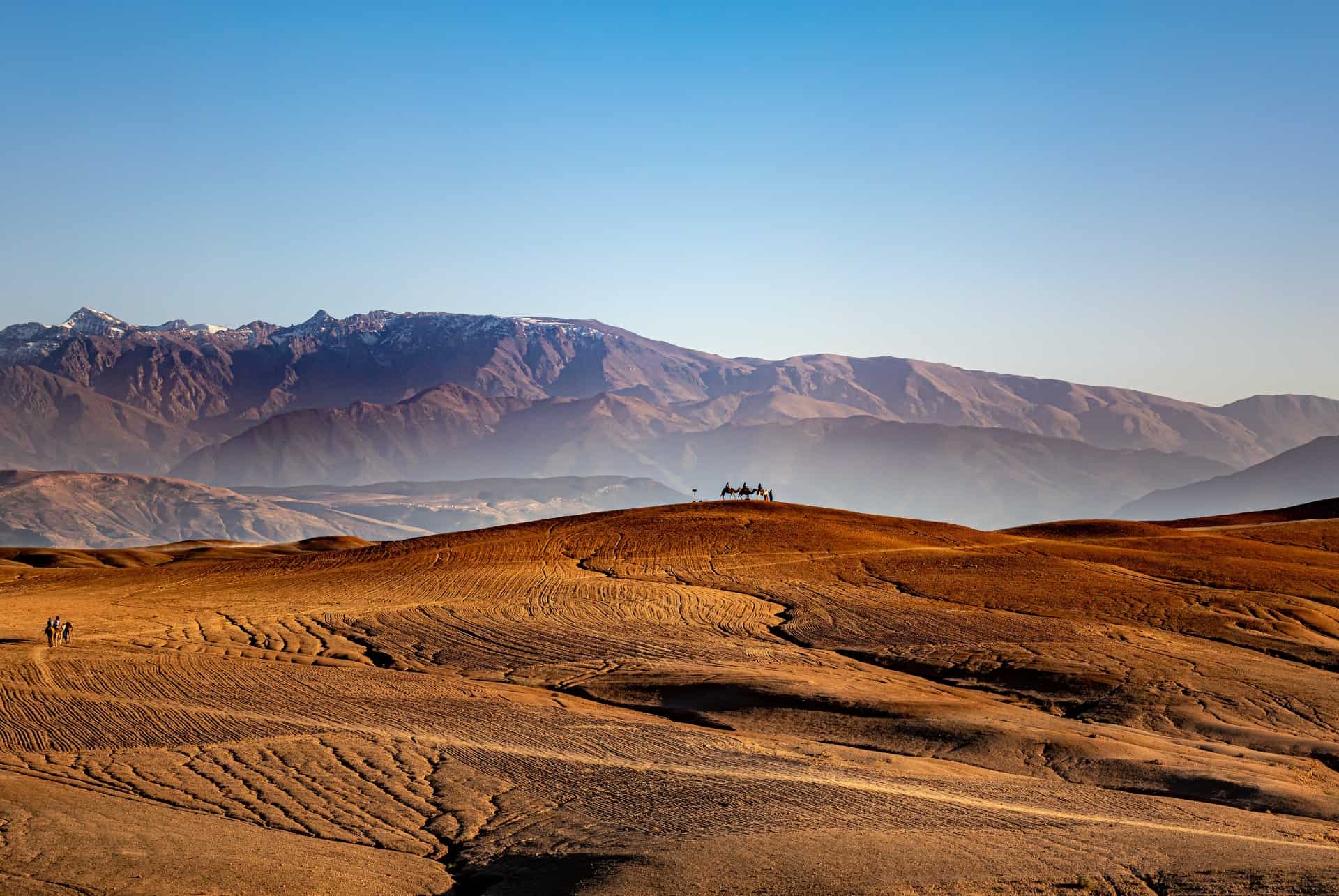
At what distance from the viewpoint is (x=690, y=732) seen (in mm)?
20609

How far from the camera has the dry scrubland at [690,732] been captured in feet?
43.5

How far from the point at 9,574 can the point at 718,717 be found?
44.7 metres

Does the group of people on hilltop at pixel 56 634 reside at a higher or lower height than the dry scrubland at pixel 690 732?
lower

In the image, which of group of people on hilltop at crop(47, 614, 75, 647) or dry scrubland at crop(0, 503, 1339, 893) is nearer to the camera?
dry scrubland at crop(0, 503, 1339, 893)

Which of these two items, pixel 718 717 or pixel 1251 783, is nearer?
pixel 1251 783

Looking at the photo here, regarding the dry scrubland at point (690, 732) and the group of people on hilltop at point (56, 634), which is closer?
the dry scrubland at point (690, 732)

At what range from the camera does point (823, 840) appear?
13883 millimetres

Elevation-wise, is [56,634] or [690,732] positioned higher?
[690,732]

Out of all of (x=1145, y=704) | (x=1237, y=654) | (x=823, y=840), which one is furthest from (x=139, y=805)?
(x=1237, y=654)

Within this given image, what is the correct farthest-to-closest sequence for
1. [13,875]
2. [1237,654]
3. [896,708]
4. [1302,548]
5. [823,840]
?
1. [1302,548]
2. [1237,654]
3. [896,708]
4. [823,840]
5. [13,875]

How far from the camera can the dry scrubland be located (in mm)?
13250

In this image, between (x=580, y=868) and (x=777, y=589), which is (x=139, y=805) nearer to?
(x=580, y=868)

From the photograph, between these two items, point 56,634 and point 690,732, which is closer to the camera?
point 690,732

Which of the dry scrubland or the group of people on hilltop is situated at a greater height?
the dry scrubland
